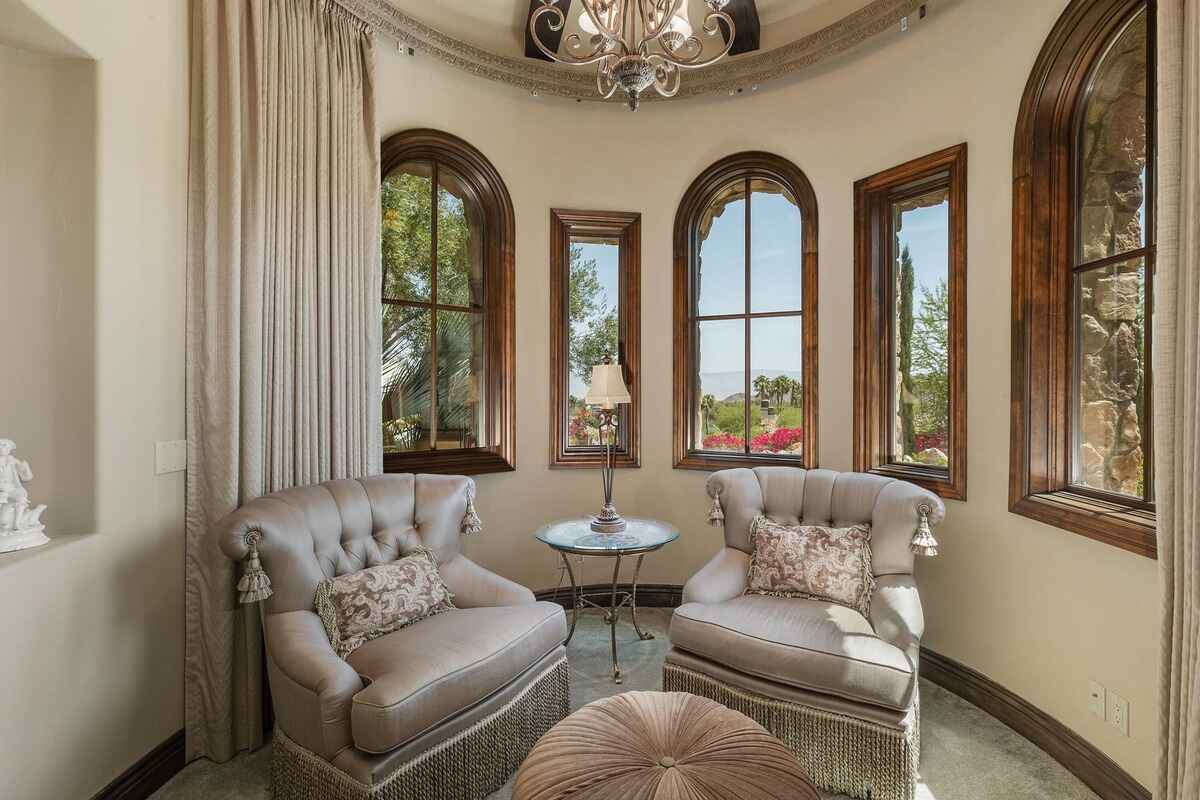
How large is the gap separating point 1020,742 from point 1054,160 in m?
2.32

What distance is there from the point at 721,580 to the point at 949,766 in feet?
3.35

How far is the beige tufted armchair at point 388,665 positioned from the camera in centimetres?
177

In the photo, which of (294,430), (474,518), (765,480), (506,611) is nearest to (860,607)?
(765,480)

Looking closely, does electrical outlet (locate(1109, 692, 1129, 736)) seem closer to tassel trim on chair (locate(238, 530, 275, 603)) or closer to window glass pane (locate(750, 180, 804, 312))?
window glass pane (locate(750, 180, 804, 312))

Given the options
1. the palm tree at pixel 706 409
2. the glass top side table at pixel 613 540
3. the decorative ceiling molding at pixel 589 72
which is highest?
the decorative ceiling molding at pixel 589 72

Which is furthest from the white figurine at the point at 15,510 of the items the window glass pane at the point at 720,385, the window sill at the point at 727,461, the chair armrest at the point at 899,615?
the window glass pane at the point at 720,385

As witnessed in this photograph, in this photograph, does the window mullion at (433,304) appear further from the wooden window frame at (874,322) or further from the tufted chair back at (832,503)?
the wooden window frame at (874,322)

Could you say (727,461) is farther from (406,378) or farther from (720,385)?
(406,378)

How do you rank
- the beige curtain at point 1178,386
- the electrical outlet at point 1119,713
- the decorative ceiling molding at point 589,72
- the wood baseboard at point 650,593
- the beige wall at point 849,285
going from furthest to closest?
the wood baseboard at point 650,593 → the decorative ceiling molding at point 589,72 → the beige wall at point 849,285 → the electrical outlet at point 1119,713 → the beige curtain at point 1178,386

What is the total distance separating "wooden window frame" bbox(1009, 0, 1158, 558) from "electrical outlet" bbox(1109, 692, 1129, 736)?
0.61 metres

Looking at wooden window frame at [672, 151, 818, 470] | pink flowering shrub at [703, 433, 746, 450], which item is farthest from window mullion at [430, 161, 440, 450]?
pink flowering shrub at [703, 433, 746, 450]

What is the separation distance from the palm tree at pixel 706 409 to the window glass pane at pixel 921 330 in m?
1.05

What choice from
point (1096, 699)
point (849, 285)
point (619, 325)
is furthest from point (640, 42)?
point (1096, 699)

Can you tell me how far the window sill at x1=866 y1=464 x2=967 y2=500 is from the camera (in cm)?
282
